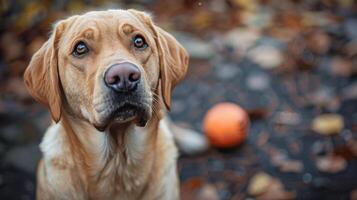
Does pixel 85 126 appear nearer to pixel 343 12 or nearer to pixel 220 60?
pixel 220 60

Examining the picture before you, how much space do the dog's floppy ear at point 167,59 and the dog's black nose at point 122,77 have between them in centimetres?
46

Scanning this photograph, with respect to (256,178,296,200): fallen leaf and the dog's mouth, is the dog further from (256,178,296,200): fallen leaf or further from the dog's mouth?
(256,178,296,200): fallen leaf

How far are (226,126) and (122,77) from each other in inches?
78.1

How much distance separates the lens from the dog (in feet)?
10.6

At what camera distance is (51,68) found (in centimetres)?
339

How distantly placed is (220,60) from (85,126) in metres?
3.08

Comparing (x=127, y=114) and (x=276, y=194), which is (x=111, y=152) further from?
(x=276, y=194)

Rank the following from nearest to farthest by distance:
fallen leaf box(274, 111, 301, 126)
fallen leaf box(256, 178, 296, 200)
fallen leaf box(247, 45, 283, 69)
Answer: fallen leaf box(256, 178, 296, 200), fallen leaf box(274, 111, 301, 126), fallen leaf box(247, 45, 283, 69)

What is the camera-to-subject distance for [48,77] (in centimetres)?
342

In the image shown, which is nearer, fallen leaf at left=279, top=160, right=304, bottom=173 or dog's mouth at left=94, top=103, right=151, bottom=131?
dog's mouth at left=94, top=103, right=151, bottom=131

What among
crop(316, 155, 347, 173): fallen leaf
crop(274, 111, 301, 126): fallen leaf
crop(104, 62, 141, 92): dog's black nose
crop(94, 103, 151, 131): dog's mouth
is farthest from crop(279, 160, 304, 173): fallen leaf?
crop(104, 62, 141, 92): dog's black nose

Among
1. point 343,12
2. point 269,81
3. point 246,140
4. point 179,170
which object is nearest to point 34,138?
point 179,170

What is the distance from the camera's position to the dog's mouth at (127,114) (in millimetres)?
3158

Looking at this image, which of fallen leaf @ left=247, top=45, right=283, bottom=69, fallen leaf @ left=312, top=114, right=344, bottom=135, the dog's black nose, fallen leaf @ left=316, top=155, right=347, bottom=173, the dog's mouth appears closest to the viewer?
the dog's black nose
